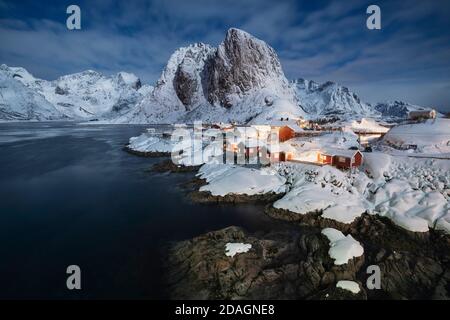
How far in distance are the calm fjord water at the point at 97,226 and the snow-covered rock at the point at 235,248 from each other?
4145mm

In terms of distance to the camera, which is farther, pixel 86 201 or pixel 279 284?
pixel 86 201

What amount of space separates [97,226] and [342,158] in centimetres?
2743

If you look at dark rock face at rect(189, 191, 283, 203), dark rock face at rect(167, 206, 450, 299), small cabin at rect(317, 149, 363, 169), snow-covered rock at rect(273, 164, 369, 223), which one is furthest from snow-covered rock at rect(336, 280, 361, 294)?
small cabin at rect(317, 149, 363, 169)

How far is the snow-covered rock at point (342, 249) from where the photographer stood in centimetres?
1518

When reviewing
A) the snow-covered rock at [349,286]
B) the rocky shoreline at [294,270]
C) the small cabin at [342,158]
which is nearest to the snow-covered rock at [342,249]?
the rocky shoreline at [294,270]

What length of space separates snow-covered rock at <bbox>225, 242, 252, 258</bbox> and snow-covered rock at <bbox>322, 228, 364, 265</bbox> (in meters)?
5.23

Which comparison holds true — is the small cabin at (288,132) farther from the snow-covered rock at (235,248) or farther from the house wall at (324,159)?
the snow-covered rock at (235,248)

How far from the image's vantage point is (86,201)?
2859 centimetres

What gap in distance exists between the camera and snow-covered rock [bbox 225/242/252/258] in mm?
15994

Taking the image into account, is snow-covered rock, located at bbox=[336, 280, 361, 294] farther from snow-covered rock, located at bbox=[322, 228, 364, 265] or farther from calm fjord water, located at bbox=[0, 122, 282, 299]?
calm fjord water, located at bbox=[0, 122, 282, 299]

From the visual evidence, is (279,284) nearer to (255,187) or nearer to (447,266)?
(447,266)
